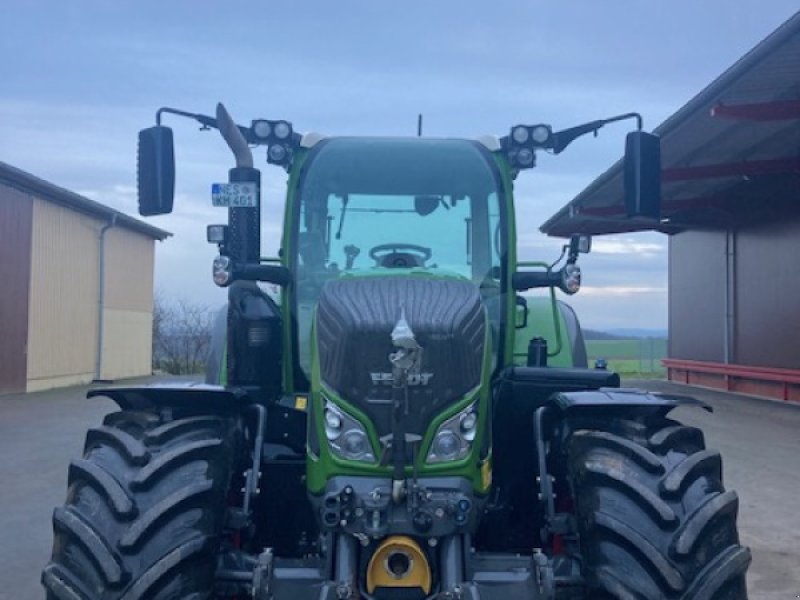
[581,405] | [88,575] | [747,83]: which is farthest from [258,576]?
[747,83]

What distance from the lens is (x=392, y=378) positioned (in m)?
3.78

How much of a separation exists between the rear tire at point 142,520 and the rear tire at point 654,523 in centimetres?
146

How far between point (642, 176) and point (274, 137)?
1.91 m

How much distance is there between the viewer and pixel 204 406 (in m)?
4.37

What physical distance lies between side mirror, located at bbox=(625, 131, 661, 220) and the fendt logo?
170 cm

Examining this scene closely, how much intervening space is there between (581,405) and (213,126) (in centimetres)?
243

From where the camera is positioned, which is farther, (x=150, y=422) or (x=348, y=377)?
(x=150, y=422)

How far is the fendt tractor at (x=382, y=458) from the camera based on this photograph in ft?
11.9

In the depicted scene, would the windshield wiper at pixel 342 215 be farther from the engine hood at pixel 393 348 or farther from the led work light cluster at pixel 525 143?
the engine hood at pixel 393 348

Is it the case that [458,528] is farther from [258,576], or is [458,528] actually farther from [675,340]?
[675,340]

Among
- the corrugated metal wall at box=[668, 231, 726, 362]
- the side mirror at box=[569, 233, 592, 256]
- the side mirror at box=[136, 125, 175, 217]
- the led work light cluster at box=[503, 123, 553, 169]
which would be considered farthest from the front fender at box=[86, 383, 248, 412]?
the corrugated metal wall at box=[668, 231, 726, 362]

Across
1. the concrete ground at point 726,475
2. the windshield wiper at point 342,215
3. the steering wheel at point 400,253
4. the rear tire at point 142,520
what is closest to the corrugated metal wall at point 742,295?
the concrete ground at point 726,475

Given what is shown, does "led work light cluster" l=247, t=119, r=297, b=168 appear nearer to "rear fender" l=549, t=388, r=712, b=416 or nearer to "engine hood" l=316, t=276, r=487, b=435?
"engine hood" l=316, t=276, r=487, b=435

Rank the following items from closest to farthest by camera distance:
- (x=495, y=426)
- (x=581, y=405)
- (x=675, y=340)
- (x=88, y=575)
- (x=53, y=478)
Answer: (x=88, y=575)
(x=581, y=405)
(x=495, y=426)
(x=53, y=478)
(x=675, y=340)
